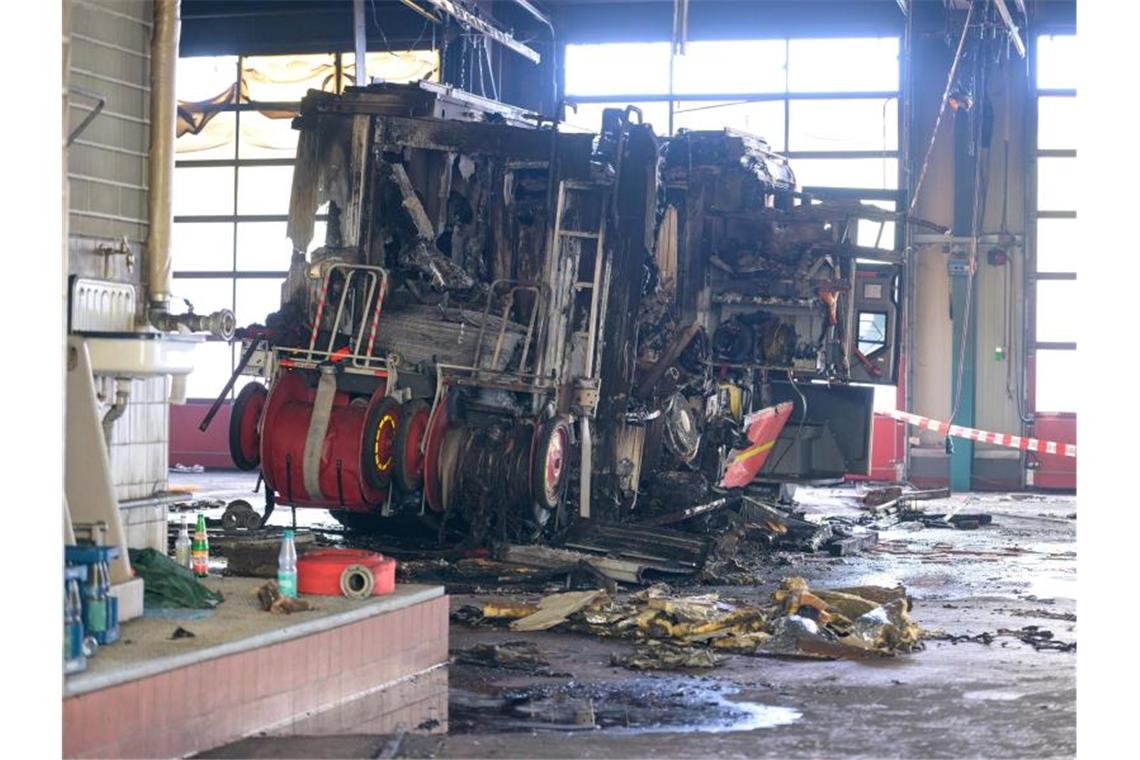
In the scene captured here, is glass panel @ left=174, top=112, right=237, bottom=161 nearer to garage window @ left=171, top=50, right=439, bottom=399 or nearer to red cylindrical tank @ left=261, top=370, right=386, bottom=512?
garage window @ left=171, top=50, right=439, bottom=399

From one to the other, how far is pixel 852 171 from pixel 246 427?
12.1 metres

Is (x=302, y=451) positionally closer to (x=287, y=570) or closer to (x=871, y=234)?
(x=287, y=570)

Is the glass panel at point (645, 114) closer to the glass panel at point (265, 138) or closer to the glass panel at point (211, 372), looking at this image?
the glass panel at point (265, 138)

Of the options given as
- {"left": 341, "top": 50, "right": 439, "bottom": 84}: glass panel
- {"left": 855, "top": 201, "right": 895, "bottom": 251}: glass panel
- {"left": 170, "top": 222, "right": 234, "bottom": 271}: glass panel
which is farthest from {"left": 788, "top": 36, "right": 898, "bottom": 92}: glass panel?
{"left": 170, "top": 222, "right": 234, "bottom": 271}: glass panel

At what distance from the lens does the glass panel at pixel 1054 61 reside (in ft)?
68.7

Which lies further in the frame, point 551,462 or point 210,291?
point 210,291

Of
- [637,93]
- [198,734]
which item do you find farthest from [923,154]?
[198,734]

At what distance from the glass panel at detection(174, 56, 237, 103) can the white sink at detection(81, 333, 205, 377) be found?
57.5 ft

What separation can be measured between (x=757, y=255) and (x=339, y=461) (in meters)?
4.69

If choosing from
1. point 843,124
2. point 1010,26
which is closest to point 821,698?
point 1010,26

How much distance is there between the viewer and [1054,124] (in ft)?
69.6

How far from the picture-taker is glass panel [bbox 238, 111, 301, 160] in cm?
2295

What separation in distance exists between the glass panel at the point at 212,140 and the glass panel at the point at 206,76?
0.38m

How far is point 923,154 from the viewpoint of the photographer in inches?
839
